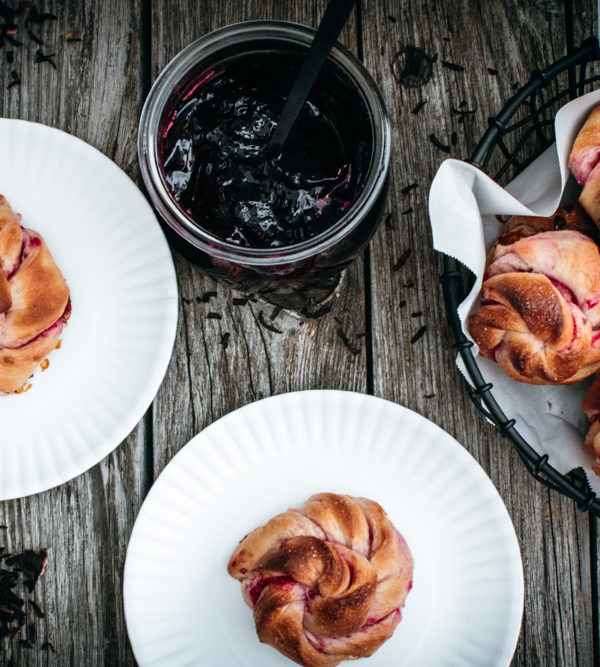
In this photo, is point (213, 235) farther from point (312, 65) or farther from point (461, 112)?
point (461, 112)

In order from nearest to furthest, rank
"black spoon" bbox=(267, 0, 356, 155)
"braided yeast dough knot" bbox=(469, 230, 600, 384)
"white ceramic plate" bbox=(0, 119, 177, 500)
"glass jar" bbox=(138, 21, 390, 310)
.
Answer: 1. "black spoon" bbox=(267, 0, 356, 155)
2. "glass jar" bbox=(138, 21, 390, 310)
3. "braided yeast dough knot" bbox=(469, 230, 600, 384)
4. "white ceramic plate" bbox=(0, 119, 177, 500)

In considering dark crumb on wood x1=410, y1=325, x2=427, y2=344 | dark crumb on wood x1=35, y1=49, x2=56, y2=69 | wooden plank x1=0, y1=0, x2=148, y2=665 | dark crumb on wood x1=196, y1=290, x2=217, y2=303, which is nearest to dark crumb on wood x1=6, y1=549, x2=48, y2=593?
wooden plank x1=0, y1=0, x2=148, y2=665

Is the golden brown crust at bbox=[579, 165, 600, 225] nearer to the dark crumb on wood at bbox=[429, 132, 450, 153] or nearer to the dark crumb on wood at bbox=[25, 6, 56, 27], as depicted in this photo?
the dark crumb on wood at bbox=[429, 132, 450, 153]

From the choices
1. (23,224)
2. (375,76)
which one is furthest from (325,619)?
(375,76)

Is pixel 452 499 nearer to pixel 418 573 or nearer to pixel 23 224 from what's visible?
pixel 418 573

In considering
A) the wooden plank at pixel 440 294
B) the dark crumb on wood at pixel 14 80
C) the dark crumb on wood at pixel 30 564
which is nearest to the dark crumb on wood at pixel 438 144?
the wooden plank at pixel 440 294

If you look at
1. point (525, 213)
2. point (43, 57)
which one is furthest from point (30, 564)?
point (525, 213)

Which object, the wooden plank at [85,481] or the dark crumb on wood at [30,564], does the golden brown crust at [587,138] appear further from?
the dark crumb on wood at [30,564]
